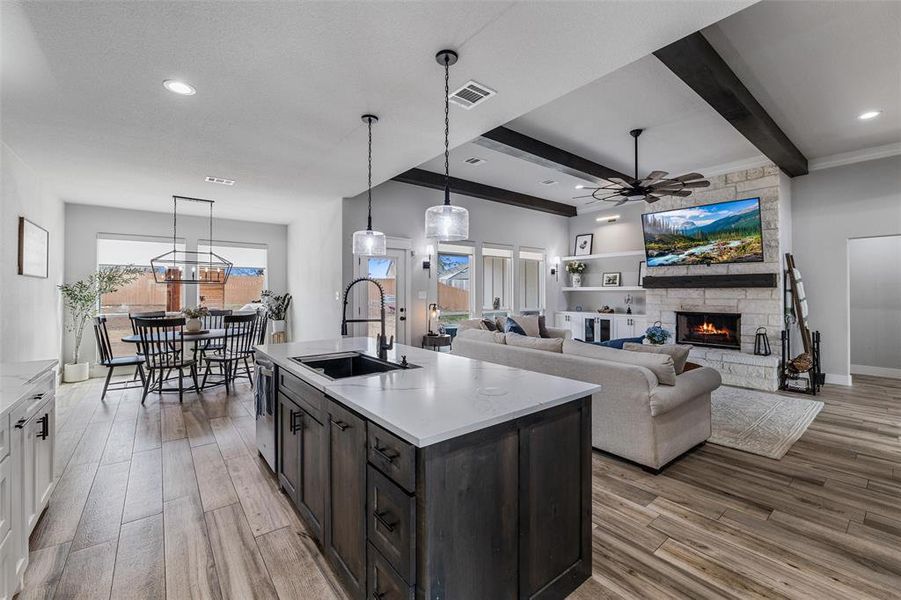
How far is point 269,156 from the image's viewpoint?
399 centimetres

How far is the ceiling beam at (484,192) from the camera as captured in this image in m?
6.01

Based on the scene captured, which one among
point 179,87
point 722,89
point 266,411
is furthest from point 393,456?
point 722,89

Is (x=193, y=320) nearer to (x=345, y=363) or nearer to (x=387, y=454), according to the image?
(x=345, y=363)

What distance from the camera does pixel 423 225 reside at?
6.51 metres

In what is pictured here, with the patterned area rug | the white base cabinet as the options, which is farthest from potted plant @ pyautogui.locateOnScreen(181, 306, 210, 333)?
the patterned area rug

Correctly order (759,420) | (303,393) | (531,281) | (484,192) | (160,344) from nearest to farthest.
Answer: (303,393), (759,420), (160,344), (484,192), (531,281)

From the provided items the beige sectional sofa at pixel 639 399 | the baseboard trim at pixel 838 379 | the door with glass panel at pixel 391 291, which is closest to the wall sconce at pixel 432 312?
the door with glass panel at pixel 391 291

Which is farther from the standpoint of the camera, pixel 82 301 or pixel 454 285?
pixel 454 285

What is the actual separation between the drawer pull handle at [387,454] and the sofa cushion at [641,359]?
2.20m

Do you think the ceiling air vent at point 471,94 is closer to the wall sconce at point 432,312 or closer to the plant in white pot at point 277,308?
the wall sconce at point 432,312

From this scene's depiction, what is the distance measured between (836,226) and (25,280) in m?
9.98

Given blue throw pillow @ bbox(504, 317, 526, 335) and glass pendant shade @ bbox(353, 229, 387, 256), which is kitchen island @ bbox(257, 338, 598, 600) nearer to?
glass pendant shade @ bbox(353, 229, 387, 256)

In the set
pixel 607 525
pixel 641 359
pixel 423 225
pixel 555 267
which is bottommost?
pixel 607 525

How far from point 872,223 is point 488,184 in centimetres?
528
